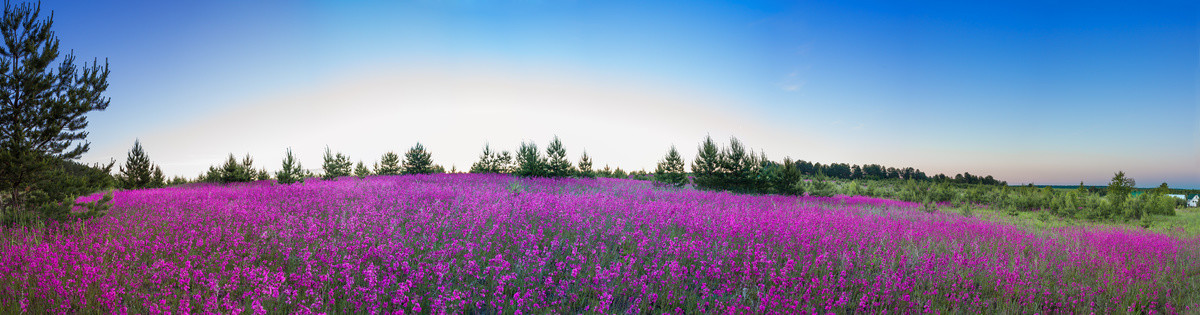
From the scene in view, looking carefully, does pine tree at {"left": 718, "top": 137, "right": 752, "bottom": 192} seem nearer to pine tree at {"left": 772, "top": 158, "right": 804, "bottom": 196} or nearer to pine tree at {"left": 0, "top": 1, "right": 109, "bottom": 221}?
pine tree at {"left": 772, "top": 158, "right": 804, "bottom": 196}

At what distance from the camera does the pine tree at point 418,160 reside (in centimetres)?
2392

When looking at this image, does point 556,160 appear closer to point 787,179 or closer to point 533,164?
point 533,164

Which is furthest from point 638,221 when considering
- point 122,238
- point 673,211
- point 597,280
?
point 122,238

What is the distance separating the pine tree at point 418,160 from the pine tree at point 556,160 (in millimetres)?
9347

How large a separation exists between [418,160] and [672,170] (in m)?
14.3

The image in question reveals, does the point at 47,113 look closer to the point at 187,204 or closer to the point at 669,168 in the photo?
the point at 187,204

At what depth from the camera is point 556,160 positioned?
18.2 m

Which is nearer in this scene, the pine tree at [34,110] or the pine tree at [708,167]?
the pine tree at [34,110]

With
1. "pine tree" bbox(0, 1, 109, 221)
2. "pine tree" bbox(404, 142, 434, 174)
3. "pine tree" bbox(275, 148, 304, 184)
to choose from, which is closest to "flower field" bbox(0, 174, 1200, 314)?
"pine tree" bbox(0, 1, 109, 221)

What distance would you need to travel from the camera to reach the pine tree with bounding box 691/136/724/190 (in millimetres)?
16391

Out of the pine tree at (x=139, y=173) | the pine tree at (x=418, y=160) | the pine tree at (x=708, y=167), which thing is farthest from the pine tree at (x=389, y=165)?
the pine tree at (x=708, y=167)

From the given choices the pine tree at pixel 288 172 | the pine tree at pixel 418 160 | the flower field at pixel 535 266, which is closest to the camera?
the flower field at pixel 535 266

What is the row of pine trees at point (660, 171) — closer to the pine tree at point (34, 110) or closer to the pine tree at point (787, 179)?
the pine tree at point (787, 179)

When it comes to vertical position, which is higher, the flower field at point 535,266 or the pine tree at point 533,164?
the pine tree at point 533,164
